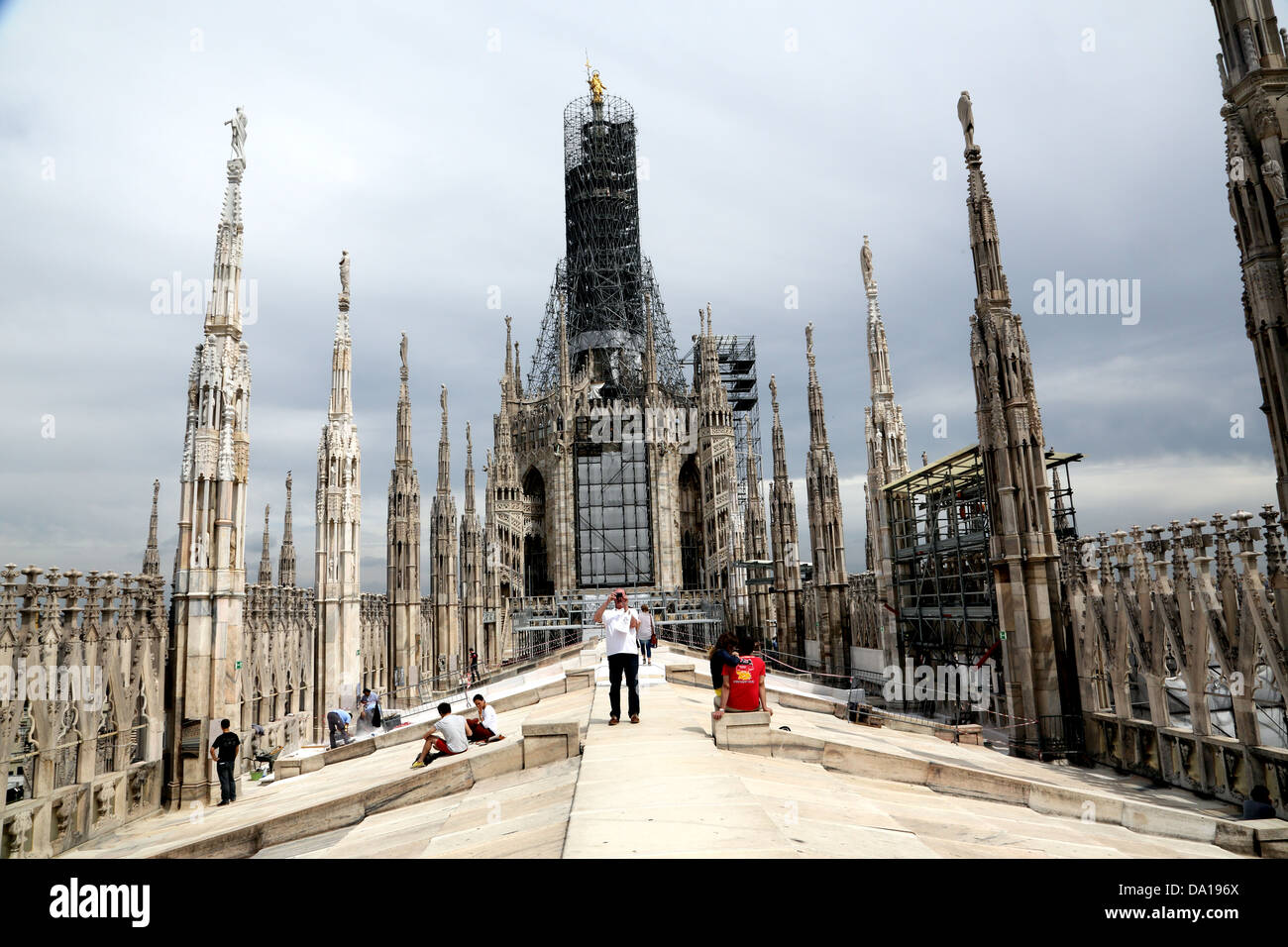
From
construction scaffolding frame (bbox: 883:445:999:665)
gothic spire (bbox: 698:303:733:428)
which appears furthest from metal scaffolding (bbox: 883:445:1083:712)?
gothic spire (bbox: 698:303:733:428)

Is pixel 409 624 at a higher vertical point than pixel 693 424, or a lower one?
lower

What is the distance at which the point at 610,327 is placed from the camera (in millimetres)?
61312

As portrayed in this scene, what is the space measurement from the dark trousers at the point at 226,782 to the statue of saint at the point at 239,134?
39.2 ft

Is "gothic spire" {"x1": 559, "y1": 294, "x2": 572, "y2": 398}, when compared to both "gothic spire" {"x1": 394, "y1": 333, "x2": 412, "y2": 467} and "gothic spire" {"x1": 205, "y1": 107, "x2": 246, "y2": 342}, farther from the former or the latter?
"gothic spire" {"x1": 205, "y1": 107, "x2": 246, "y2": 342}

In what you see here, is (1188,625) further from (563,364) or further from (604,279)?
(604,279)

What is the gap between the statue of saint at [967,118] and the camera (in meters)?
16.8

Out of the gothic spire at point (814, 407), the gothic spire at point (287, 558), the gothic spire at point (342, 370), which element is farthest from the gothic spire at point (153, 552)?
the gothic spire at point (814, 407)

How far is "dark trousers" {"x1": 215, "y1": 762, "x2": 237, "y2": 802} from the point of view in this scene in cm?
1290

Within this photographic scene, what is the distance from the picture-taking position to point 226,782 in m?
13.0

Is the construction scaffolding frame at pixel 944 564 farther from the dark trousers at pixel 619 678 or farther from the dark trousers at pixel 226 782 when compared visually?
the dark trousers at pixel 226 782

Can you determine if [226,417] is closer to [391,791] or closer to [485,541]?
[391,791]
